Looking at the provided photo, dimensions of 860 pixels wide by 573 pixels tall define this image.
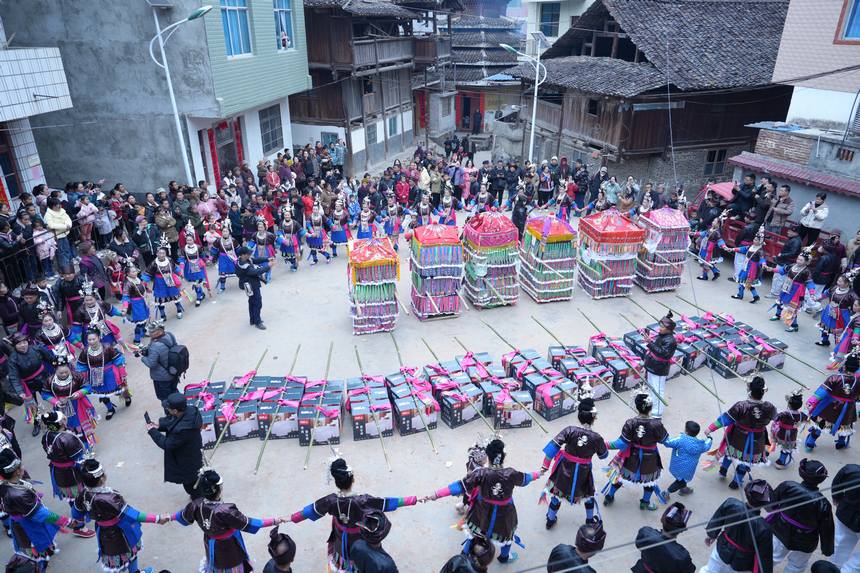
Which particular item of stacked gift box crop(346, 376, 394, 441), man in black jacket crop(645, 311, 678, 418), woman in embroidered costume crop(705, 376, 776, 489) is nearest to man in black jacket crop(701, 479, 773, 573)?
woman in embroidered costume crop(705, 376, 776, 489)

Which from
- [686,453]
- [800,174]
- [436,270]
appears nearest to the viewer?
[686,453]

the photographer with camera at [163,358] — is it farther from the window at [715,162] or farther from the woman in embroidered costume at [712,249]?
the window at [715,162]

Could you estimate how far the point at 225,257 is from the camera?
→ 46.1ft

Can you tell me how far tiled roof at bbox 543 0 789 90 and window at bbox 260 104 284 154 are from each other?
45.6 ft

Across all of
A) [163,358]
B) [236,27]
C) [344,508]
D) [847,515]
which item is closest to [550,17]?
[236,27]

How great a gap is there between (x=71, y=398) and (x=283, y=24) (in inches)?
723

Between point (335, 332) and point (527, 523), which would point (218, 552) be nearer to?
point (527, 523)

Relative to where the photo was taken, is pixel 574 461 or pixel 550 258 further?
pixel 550 258

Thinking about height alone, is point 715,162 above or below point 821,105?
below

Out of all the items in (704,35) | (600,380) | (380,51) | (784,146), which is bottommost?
(600,380)

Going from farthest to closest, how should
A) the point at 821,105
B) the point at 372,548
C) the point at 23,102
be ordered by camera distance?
the point at 821,105, the point at 23,102, the point at 372,548

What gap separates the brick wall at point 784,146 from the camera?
16.8 m

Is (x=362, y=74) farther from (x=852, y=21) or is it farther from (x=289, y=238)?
(x=852, y=21)

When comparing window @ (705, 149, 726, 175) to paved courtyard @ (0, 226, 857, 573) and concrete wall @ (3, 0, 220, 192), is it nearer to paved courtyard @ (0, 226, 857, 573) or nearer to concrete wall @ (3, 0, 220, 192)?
paved courtyard @ (0, 226, 857, 573)
